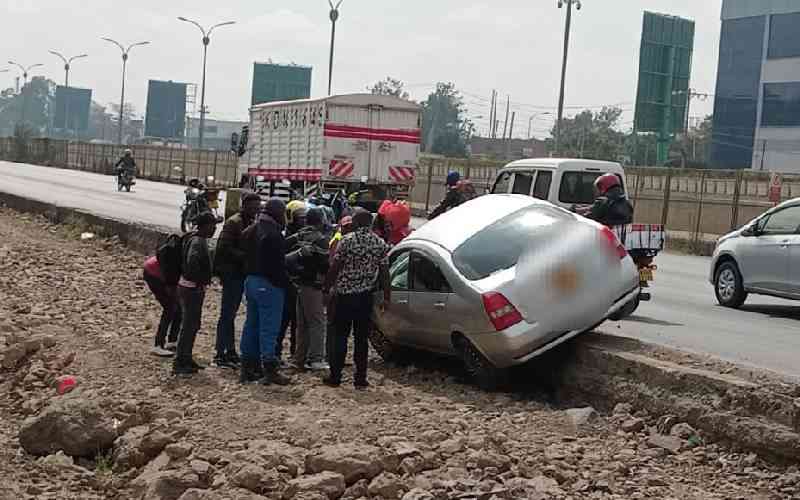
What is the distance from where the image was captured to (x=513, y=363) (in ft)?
31.3

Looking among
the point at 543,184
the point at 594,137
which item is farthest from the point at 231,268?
the point at 594,137

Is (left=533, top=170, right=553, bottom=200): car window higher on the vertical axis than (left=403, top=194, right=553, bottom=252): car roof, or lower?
higher

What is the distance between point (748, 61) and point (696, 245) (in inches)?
1685

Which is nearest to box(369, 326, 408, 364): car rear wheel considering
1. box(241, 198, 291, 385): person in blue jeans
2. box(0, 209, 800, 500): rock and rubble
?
box(0, 209, 800, 500): rock and rubble

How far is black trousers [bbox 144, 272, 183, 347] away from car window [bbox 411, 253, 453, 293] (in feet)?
8.53

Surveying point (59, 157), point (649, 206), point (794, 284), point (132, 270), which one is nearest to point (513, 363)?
point (794, 284)

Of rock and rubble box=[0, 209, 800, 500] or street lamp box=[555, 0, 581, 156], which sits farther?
street lamp box=[555, 0, 581, 156]

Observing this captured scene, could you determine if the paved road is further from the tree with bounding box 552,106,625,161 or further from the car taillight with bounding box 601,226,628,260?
the tree with bounding box 552,106,625,161

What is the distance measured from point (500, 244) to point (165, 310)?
12.6 feet

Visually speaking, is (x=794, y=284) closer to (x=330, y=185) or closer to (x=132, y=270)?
(x=132, y=270)

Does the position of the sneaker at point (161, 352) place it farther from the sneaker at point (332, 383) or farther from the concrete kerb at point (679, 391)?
the concrete kerb at point (679, 391)

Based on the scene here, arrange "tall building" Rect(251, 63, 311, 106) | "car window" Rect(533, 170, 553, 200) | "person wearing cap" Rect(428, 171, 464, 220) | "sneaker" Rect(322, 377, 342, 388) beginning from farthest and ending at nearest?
1. "tall building" Rect(251, 63, 311, 106)
2. "car window" Rect(533, 170, 553, 200)
3. "person wearing cap" Rect(428, 171, 464, 220)
4. "sneaker" Rect(322, 377, 342, 388)

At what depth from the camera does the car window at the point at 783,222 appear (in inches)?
595

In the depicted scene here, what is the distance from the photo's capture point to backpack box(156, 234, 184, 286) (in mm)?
11281
